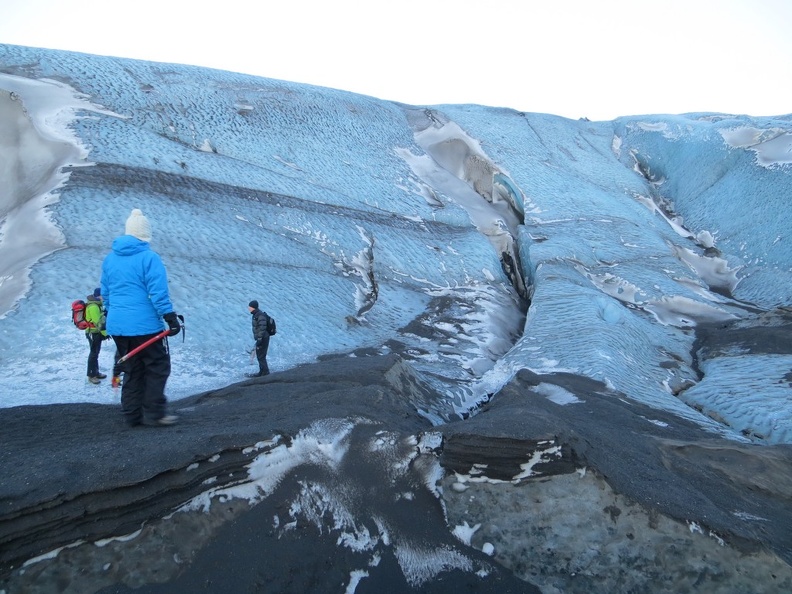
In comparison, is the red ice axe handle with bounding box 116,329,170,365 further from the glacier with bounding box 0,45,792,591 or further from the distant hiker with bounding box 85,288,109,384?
the distant hiker with bounding box 85,288,109,384

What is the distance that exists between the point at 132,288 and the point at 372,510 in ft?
7.40

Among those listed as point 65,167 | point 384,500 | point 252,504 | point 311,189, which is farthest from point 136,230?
point 311,189

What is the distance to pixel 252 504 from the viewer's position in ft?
12.1

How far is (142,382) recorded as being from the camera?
4527mm

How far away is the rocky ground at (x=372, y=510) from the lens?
3297 millimetres

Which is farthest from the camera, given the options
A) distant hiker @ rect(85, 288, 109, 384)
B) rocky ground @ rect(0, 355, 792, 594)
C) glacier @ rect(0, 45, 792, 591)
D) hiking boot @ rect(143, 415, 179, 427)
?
glacier @ rect(0, 45, 792, 591)

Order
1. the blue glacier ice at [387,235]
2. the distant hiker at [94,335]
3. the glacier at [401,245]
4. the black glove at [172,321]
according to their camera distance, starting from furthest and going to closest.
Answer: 1. the blue glacier ice at [387,235]
2. the glacier at [401,245]
3. the distant hiker at [94,335]
4. the black glove at [172,321]

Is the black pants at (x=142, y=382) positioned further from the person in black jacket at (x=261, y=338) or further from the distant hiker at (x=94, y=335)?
the person in black jacket at (x=261, y=338)

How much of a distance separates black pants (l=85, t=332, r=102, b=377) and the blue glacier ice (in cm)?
13

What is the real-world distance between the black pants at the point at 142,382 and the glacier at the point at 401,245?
1166mm

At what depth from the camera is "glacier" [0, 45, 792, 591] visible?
22.8ft

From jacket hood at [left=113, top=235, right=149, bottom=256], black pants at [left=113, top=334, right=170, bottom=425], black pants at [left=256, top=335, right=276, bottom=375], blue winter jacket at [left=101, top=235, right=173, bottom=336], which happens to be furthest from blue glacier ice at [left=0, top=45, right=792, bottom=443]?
jacket hood at [left=113, top=235, right=149, bottom=256]

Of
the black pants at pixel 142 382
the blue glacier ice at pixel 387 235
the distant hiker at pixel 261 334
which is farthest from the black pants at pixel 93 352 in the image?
the black pants at pixel 142 382

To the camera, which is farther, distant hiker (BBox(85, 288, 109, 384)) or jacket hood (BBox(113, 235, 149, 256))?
distant hiker (BBox(85, 288, 109, 384))
